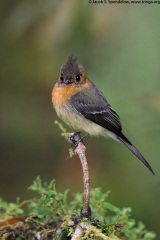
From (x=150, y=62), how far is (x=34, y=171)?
2.35 m

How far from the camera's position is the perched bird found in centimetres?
531

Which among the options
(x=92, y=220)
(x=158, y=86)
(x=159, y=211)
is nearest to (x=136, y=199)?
(x=159, y=211)

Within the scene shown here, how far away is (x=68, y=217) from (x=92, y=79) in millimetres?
2886

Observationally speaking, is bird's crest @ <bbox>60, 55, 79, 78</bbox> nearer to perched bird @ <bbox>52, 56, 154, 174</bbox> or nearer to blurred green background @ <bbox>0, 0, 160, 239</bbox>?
perched bird @ <bbox>52, 56, 154, 174</bbox>

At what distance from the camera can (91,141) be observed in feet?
21.8

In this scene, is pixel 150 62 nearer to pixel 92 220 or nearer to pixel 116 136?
pixel 116 136

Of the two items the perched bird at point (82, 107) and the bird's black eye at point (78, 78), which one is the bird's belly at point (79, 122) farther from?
the bird's black eye at point (78, 78)

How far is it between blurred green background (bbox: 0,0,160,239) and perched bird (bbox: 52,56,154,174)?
0.15m

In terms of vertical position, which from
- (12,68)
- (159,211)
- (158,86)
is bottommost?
(159,211)

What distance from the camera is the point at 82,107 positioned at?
547cm

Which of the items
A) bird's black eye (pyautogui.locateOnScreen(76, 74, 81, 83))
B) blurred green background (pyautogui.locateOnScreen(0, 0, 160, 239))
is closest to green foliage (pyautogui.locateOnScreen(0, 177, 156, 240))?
blurred green background (pyautogui.locateOnScreen(0, 0, 160, 239))

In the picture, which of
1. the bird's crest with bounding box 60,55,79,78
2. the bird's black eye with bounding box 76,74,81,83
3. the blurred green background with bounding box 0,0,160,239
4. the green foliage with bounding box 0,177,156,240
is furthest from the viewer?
the bird's black eye with bounding box 76,74,81,83

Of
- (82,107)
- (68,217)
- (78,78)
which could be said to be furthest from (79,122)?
(68,217)

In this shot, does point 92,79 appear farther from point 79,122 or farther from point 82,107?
point 79,122
